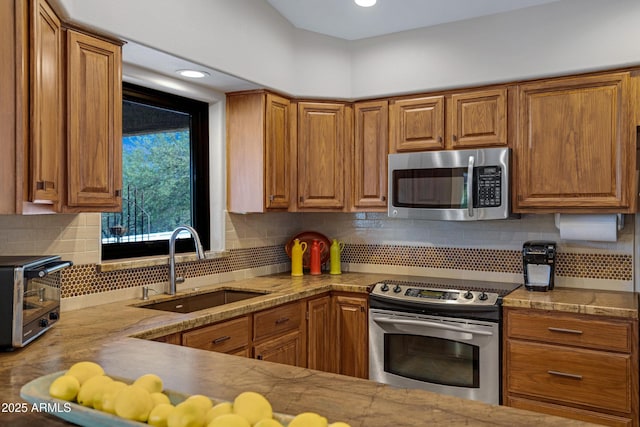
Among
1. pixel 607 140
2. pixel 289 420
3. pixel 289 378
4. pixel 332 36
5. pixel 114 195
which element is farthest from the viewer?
pixel 332 36

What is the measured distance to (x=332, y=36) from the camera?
12.0 feet

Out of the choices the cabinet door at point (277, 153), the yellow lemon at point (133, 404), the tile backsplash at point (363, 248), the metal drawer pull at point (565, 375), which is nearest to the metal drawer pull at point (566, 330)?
the metal drawer pull at point (565, 375)

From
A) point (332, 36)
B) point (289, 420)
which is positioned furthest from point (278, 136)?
point (289, 420)

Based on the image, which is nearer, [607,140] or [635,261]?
[607,140]

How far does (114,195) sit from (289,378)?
1.37 m

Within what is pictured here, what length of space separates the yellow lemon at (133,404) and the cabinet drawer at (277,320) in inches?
67.9

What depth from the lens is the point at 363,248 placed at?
13.1 feet

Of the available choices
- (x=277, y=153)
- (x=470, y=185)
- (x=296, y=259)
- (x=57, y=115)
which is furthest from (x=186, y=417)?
(x=296, y=259)

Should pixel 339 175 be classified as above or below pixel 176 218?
above

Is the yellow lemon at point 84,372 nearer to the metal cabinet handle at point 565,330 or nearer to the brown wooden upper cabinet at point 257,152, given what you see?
the brown wooden upper cabinet at point 257,152

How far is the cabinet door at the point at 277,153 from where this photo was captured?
339 centimetres

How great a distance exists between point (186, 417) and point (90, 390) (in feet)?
0.90

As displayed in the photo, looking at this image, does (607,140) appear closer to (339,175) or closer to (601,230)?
(601,230)

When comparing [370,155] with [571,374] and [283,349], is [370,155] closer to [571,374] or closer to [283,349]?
[283,349]
